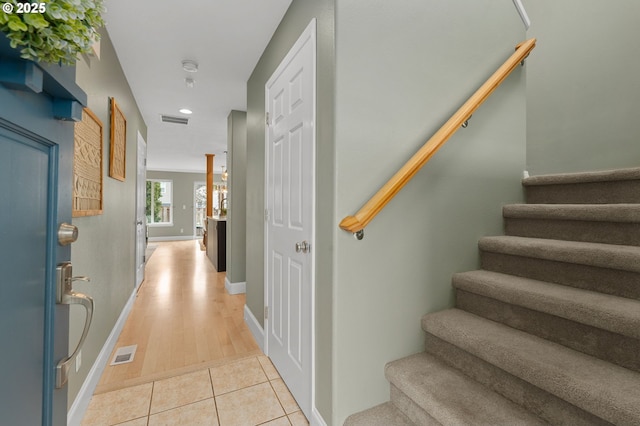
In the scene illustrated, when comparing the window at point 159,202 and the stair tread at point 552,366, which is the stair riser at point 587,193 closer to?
the stair tread at point 552,366

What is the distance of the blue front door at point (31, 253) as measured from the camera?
53 centimetres

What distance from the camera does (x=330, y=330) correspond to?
1369 mm

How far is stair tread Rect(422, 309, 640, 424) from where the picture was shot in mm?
892

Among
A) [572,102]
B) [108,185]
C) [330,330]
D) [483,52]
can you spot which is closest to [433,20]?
[483,52]

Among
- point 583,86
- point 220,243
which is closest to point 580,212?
point 583,86

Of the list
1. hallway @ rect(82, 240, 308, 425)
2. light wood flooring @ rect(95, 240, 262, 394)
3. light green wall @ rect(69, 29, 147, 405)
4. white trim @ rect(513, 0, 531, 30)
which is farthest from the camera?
light wood flooring @ rect(95, 240, 262, 394)

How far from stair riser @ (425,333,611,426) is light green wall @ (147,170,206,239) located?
37.0 ft

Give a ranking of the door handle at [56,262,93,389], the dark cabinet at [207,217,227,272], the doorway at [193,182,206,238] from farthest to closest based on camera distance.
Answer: the doorway at [193,182,206,238] < the dark cabinet at [207,217,227,272] < the door handle at [56,262,93,389]

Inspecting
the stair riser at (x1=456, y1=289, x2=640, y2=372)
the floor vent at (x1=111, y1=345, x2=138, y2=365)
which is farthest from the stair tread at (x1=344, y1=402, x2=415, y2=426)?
the floor vent at (x1=111, y1=345, x2=138, y2=365)

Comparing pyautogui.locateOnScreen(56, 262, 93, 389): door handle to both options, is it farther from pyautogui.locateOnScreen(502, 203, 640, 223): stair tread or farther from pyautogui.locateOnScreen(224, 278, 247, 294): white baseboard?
pyautogui.locateOnScreen(224, 278, 247, 294): white baseboard

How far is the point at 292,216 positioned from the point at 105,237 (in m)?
1.67

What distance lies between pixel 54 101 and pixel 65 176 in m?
Answer: 0.18

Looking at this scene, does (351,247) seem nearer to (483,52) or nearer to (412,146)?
(412,146)

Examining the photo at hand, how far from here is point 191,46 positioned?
246 cm
